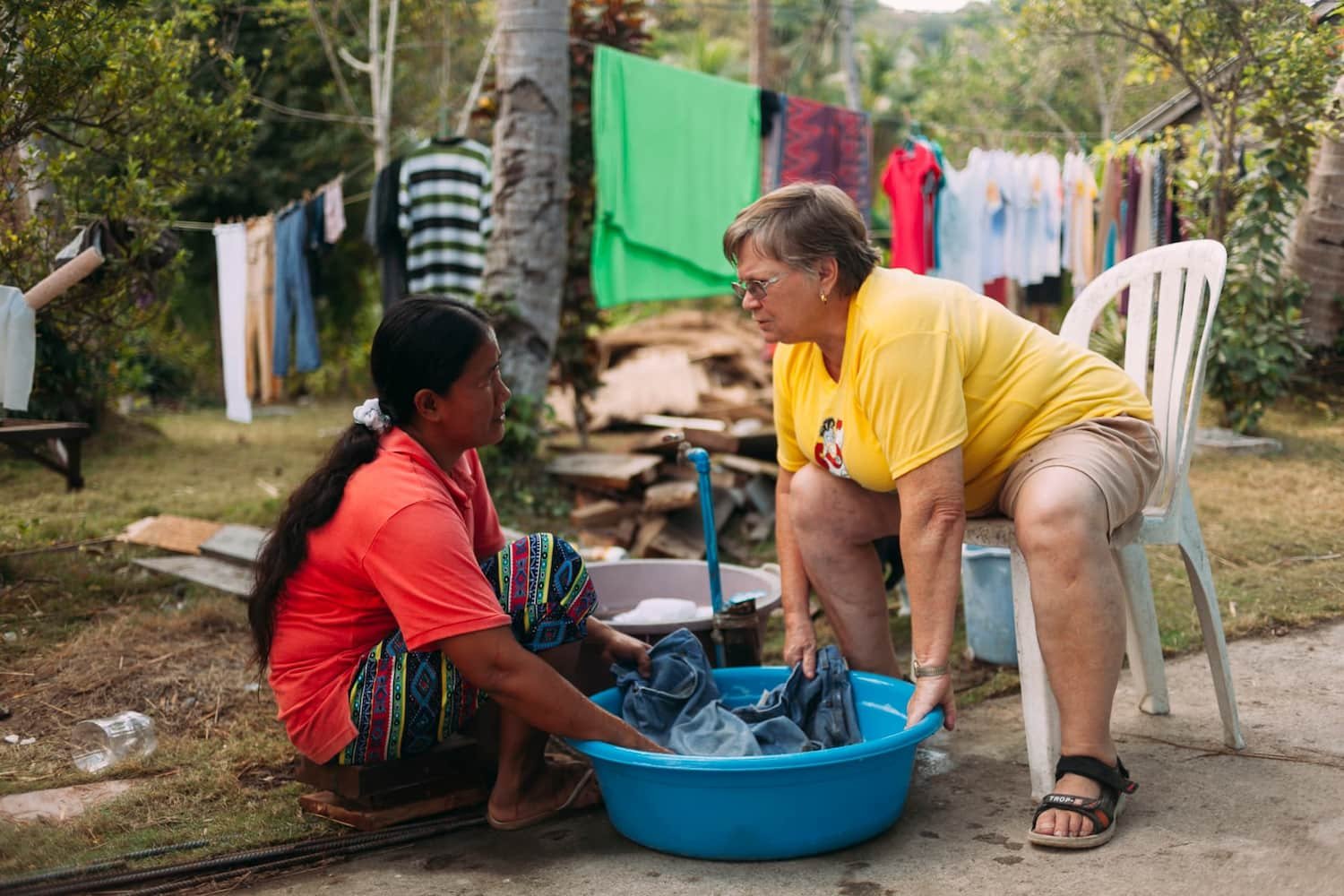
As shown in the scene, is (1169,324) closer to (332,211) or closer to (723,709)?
(723,709)

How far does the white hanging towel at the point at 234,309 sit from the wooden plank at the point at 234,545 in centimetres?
115

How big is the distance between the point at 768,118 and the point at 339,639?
14.5 feet

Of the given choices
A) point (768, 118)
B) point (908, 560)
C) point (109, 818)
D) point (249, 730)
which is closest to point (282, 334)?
point (768, 118)

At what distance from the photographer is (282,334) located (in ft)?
20.0

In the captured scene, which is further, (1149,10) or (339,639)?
(1149,10)

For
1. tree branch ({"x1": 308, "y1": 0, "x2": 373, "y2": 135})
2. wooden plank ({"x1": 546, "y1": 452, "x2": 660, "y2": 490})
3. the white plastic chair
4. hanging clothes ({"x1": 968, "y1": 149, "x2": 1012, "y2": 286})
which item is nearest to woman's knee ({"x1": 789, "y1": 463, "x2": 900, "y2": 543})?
the white plastic chair

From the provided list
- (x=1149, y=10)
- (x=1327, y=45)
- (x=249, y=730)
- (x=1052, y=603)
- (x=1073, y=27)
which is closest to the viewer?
(x=1052, y=603)

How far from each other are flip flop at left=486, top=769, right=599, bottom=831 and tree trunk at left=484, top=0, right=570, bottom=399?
3.13 metres

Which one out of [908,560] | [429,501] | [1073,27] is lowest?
[908,560]

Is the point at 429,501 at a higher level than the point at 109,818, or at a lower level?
higher

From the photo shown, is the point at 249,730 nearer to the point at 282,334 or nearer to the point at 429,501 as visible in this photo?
the point at 429,501

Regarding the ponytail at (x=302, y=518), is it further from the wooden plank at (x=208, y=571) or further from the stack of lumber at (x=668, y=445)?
the wooden plank at (x=208, y=571)

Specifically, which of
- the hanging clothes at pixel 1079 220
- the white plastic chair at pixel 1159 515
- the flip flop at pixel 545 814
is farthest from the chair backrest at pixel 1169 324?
the hanging clothes at pixel 1079 220

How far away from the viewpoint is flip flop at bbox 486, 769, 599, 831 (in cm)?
240
